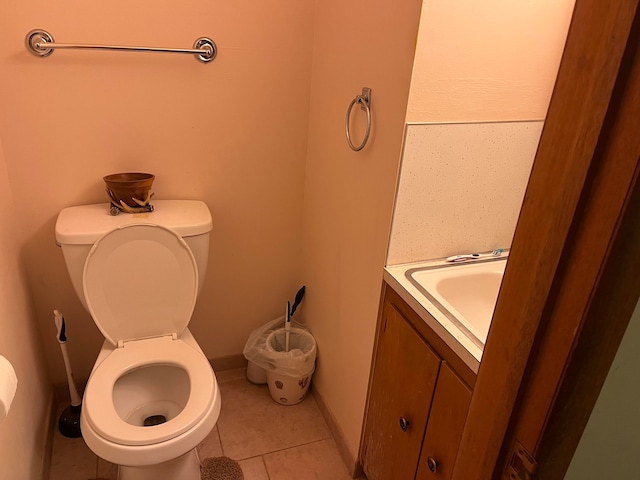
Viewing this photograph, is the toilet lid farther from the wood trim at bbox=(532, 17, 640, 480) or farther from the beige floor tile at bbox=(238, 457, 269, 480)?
the wood trim at bbox=(532, 17, 640, 480)

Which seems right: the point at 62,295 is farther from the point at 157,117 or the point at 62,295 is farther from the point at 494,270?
the point at 494,270

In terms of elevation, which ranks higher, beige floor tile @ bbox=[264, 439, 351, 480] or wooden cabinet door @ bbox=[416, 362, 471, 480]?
wooden cabinet door @ bbox=[416, 362, 471, 480]

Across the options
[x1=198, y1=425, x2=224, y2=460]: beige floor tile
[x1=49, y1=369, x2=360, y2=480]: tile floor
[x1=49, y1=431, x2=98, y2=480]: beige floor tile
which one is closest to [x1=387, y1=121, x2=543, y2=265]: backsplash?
[x1=49, y1=369, x2=360, y2=480]: tile floor

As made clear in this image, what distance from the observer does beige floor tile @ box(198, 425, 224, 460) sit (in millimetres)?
1797

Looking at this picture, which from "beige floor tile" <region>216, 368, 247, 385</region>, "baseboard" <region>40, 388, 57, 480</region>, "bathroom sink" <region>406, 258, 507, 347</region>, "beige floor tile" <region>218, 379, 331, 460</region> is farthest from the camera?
"beige floor tile" <region>216, 368, 247, 385</region>

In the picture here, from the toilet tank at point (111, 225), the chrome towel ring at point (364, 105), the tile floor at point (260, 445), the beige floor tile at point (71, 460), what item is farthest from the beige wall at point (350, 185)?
the beige floor tile at point (71, 460)

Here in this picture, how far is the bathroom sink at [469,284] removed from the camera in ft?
4.53

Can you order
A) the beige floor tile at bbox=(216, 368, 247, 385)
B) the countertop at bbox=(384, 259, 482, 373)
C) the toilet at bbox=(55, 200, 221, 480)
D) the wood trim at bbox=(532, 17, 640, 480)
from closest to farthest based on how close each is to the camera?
the wood trim at bbox=(532, 17, 640, 480) → the countertop at bbox=(384, 259, 482, 373) → the toilet at bbox=(55, 200, 221, 480) → the beige floor tile at bbox=(216, 368, 247, 385)

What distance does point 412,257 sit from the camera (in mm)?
1415

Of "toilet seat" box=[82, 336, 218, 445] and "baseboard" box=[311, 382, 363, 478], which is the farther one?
"baseboard" box=[311, 382, 363, 478]

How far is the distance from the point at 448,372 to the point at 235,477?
959mm

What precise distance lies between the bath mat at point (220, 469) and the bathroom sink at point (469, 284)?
3.20ft

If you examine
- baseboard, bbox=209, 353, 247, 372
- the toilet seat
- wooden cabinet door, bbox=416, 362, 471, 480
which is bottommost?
baseboard, bbox=209, 353, 247, 372

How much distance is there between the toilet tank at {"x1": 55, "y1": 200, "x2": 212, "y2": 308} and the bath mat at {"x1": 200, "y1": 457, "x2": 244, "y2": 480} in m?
0.63
